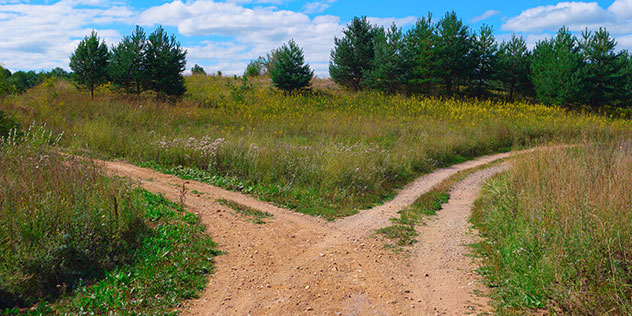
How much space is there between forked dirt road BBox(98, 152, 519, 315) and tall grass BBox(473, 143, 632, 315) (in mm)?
449

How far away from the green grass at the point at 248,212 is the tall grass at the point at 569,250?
3791mm

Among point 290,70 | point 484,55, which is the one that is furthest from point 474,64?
point 290,70

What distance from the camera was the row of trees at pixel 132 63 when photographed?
78.4 feet

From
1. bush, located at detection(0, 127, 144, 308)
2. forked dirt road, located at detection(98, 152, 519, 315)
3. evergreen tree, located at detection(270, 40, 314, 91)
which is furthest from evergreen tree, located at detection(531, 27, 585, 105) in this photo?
bush, located at detection(0, 127, 144, 308)

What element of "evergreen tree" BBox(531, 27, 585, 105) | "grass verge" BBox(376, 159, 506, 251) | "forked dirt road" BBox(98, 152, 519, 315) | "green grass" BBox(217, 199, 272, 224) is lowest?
"grass verge" BBox(376, 159, 506, 251)

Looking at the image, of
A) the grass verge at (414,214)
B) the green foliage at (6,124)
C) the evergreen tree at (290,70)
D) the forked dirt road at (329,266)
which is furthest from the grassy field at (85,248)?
the evergreen tree at (290,70)

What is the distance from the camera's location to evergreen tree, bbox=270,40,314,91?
98.6 ft

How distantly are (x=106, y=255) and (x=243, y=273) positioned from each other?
1772 mm

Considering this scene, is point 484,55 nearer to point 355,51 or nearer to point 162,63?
point 355,51

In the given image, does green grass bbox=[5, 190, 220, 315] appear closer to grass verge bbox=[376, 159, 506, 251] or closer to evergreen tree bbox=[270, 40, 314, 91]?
grass verge bbox=[376, 159, 506, 251]

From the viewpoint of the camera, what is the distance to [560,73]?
95.7 feet

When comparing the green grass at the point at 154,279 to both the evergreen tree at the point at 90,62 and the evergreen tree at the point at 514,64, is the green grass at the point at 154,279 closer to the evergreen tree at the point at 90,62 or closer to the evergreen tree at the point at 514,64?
the evergreen tree at the point at 90,62

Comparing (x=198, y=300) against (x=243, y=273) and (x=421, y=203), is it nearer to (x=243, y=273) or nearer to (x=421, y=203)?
(x=243, y=273)

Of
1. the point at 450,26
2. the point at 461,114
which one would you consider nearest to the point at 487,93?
the point at 450,26
